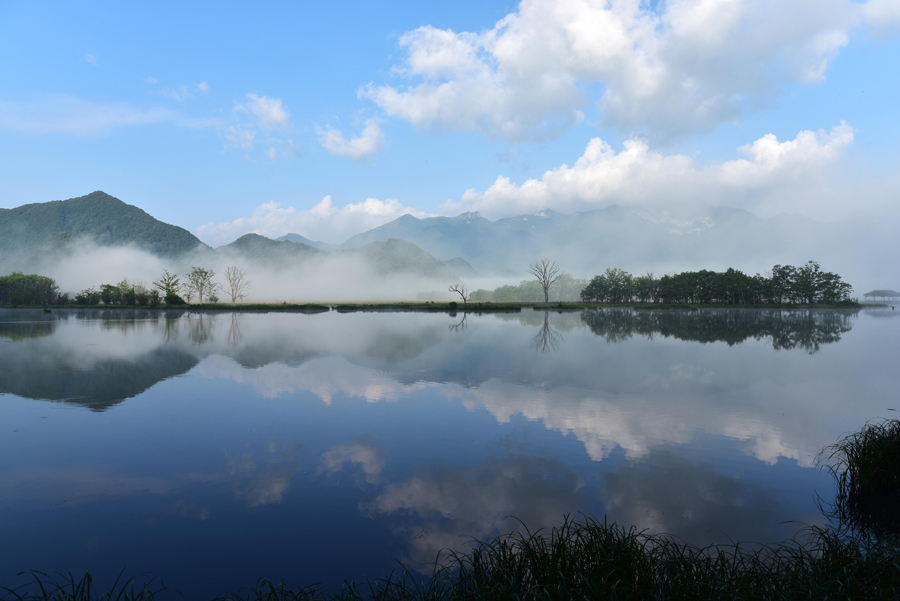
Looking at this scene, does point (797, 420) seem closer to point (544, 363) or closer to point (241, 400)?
point (544, 363)

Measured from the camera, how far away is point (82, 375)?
1530 centimetres

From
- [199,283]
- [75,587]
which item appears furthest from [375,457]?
[199,283]

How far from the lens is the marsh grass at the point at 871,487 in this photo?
5.91 metres

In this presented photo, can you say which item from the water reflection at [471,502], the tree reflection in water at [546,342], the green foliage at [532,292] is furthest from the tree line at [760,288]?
the water reflection at [471,502]

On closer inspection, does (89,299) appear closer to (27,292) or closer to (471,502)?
(27,292)

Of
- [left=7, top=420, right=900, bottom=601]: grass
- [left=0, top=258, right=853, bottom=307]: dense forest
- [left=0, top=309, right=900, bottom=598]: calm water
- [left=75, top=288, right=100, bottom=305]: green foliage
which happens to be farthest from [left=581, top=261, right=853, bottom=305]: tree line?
[left=75, top=288, right=100, bottom=305]: green foliage

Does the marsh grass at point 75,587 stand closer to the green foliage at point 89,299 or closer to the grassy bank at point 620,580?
the grassy bank at point 620,580

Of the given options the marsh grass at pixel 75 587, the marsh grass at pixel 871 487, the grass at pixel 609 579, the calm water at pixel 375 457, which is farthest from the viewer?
the marsh grass at pixel 871 487

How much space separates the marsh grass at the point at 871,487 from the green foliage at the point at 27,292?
11213cm

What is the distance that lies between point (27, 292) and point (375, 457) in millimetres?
111821

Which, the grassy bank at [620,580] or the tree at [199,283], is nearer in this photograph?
the grassy bank at [620,580]

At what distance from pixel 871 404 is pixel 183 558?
1582 centimetres

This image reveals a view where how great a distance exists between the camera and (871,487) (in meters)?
6.62

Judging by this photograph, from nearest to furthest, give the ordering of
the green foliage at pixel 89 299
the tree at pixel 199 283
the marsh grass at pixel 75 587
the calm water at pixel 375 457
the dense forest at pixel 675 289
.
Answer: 1. the marsh grass at pixel 75 587
2. the calm water at pixel 375 457
3. the green foliage at pixel 89 299
4. the dense forest at pixel 675 289
5. the tree at pixel 199 283
